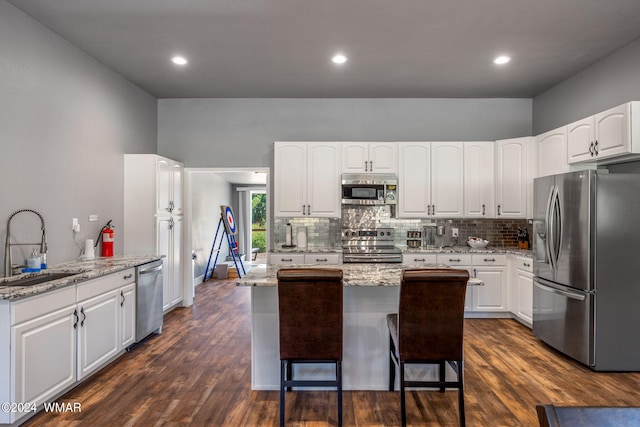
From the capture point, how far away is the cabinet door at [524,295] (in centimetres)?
421

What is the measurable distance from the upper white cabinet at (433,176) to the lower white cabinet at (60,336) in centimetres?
357

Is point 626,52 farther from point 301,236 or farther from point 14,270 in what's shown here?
point 14,270

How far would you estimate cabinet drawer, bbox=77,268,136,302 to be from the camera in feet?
9.16

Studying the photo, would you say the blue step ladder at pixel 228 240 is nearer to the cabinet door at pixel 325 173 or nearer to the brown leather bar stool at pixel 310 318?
the cabinet door at pixel 325 173

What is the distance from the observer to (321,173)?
16.3ft

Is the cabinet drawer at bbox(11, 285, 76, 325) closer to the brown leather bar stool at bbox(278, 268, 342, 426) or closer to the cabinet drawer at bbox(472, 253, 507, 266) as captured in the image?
the brown leather bar stool at bbox(278, 268, 342, 426)

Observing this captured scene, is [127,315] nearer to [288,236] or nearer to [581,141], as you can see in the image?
[288,236]

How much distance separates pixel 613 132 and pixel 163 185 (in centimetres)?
480

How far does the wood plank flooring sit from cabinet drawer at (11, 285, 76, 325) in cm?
73

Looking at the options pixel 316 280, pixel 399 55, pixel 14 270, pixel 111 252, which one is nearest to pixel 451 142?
pixel 399 55

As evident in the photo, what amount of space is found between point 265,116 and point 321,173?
1253 millimetres

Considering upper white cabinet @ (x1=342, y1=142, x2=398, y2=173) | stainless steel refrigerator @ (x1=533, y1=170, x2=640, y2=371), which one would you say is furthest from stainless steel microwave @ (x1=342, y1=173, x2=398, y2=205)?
stainless steel refrigerator @ (x1=533, y1=170, x2=640, y2=371)

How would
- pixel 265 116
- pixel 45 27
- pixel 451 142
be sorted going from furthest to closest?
pixel 265 116
pixel 451 142
pixel 45 27

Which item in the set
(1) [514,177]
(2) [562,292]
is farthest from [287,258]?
(1) [514,177]
